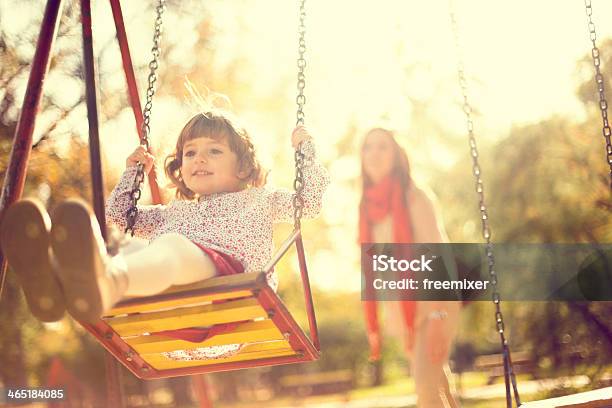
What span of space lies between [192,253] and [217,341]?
37 centimetres

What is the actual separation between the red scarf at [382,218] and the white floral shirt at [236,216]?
1455 mm

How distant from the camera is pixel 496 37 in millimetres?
8906

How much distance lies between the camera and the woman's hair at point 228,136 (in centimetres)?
231

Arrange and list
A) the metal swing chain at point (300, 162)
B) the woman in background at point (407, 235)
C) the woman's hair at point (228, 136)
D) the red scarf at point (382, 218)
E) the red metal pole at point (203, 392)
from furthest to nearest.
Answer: the red scarf at point (382, 218)
the red metal pole at point (203, 392)
the woman in background at point (407, 235)
the woman's hair at point (228, 136)
the metal swing chain at point (300, 162)

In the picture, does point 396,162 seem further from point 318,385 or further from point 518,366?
point 318,385

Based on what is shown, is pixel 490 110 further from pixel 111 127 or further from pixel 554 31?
pixel 111 127

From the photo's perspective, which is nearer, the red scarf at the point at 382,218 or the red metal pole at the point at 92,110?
the red metal pole at the point at 92,110

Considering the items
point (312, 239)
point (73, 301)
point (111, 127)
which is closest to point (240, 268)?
point (73, 301)

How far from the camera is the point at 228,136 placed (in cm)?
231

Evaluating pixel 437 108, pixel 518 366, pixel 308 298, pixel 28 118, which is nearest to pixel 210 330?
pixel 308 298

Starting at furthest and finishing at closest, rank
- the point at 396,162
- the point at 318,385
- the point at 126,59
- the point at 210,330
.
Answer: the point at 318,385 → the point at 396,162 → the point at 126,59 → the point at 210,330

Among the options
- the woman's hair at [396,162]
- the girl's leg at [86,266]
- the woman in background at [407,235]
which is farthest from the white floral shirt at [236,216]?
the woman's hair at [396,162]

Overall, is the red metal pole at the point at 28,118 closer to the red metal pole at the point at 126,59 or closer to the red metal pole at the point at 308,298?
the red metal pole at the point at 126,59

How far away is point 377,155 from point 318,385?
970 cm
